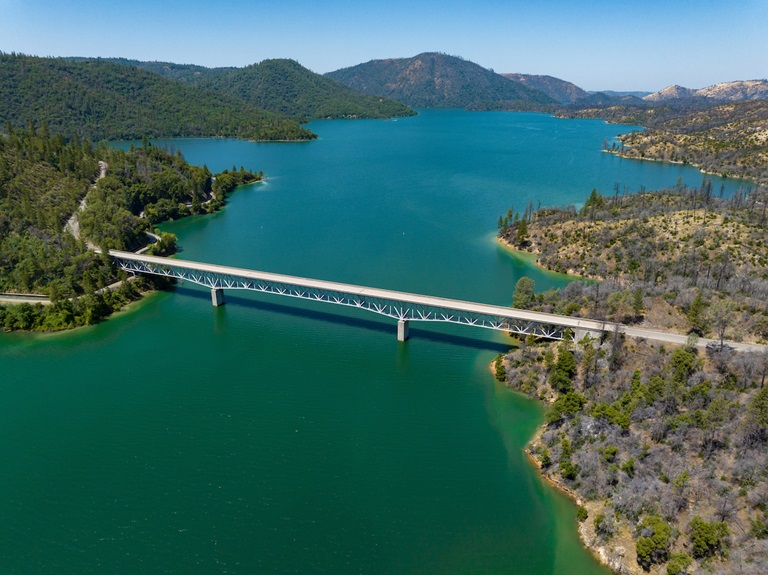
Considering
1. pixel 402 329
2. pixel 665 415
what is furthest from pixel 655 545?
pixel 402 329

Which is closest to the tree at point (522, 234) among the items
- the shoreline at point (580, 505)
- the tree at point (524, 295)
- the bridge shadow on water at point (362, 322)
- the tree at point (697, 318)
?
the tree at point (524, 295)

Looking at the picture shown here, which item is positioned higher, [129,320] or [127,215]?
[127,215]

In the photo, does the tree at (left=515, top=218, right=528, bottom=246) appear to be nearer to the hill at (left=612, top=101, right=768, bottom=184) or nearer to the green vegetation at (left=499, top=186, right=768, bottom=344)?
the green vegetation at (left=499, top=186, right=768, bottom=344)

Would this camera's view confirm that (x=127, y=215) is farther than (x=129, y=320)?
Yes

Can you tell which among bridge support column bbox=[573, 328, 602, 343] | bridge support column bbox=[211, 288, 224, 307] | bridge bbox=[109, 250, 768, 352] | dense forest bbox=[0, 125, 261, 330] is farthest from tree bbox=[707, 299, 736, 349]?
dense forest bbox=[0, 125, 261, 330]

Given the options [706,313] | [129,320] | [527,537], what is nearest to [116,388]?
[129,320]

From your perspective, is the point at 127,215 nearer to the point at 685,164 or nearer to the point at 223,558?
the point at 223,558

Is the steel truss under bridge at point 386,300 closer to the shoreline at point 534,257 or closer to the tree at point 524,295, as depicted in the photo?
the tree at point 524,295

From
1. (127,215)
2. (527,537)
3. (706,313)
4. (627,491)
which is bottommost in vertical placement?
(527,537)
